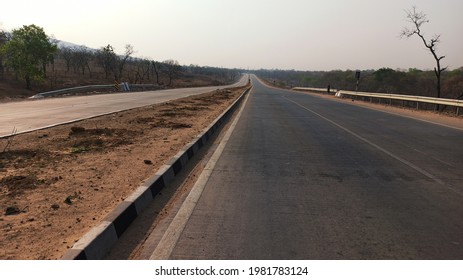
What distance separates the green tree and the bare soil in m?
28.5

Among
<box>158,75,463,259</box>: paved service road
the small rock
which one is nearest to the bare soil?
the small rock

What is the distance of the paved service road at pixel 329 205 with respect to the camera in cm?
Result: 359

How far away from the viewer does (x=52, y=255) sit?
131 inches

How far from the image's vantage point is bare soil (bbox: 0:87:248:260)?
3.73 meters

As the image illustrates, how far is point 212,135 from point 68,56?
67.1 meters

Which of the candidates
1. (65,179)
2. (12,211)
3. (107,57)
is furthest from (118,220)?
(107,57)

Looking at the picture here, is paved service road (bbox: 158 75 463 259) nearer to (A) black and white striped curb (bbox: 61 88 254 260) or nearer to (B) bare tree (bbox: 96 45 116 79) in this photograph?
(A) black and white striped curb (bbox: 61 88 254 260)

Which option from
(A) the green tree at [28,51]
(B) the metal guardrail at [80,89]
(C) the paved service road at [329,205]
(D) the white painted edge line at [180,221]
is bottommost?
(D) the white painted edge line at [180,221]

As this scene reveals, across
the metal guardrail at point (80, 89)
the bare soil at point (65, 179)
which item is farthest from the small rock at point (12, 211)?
the metal guardrail at point (80, 89)

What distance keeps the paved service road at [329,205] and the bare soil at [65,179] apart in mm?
1146

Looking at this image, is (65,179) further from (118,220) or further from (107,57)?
(107,57)

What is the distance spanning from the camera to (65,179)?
571 centimetres

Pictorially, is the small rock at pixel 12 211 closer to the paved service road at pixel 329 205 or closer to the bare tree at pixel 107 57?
the paved service road at pixel 329 205

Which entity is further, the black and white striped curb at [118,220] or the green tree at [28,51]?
the green tree at [28,51]
